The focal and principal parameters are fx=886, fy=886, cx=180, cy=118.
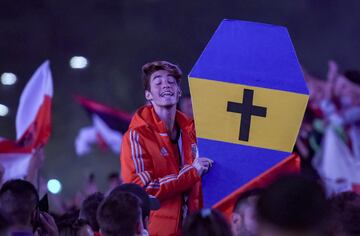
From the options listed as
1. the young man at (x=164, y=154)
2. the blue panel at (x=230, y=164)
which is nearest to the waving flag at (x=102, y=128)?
the young man at (x=164, y=154)

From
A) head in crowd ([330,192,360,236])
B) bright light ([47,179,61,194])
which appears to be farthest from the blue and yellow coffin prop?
bright light ([47,179,61,194])

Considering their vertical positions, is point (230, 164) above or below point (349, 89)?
above

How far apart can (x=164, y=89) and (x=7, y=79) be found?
9143 mm

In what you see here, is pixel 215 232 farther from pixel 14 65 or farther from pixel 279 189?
pixel 14 65

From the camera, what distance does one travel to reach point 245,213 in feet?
13.5

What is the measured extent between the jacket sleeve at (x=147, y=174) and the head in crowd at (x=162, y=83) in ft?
0.78

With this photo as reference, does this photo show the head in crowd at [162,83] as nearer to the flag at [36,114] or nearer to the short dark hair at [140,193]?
the short dark hair at [140,193]

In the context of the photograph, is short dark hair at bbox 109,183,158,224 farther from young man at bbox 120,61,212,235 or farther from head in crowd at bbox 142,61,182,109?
→ head in crowd at bbox 142,61,182,109

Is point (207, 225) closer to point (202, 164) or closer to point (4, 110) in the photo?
point (202, 164)

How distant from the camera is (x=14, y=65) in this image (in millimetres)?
13383

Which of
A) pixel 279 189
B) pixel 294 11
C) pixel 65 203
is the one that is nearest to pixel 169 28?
pixel 294 11

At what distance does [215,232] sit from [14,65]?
10.6 meters

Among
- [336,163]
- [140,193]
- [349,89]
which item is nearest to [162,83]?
[140,193]

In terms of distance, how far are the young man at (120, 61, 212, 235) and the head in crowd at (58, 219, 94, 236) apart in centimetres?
31
